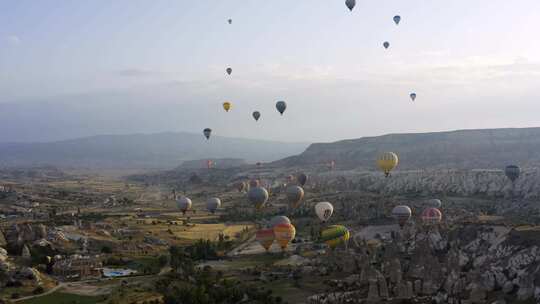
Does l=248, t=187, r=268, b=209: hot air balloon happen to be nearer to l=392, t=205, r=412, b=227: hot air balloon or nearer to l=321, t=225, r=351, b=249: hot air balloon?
l=392, t=205, r=412, b=227: hot air balloon

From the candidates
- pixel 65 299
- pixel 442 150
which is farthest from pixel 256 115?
pixel 442 150

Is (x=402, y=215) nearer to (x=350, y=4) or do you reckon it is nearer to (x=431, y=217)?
(x=431, y=217)

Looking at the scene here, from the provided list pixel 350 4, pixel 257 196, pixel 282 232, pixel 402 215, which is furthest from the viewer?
pixel 257 196

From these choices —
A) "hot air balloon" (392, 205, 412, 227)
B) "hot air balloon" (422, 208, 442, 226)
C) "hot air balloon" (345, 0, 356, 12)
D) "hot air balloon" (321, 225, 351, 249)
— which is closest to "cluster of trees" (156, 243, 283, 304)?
"hot air balloon" (321, 225, 351, 249)

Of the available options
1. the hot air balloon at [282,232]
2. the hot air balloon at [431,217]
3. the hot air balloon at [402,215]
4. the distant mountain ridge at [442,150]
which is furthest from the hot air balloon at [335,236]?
the distant mountain ridge at [442,150]

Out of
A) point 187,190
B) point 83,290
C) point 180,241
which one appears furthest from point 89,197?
point 83,290

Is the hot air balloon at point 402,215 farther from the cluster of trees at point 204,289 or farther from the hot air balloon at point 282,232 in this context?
the cluster of trees at point 204,289
